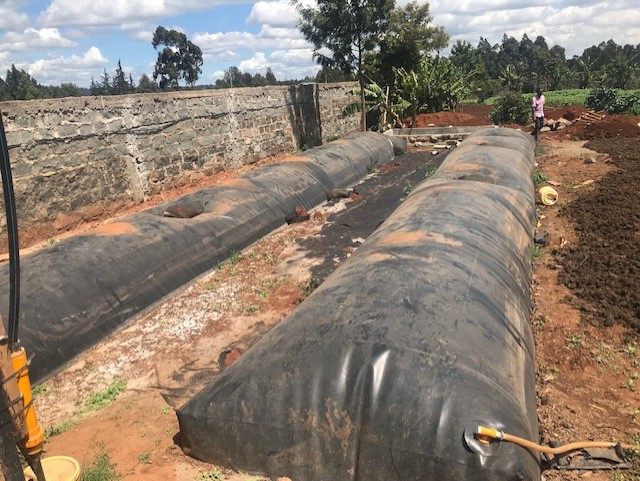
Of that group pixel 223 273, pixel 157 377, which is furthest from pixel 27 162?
pixel 157 377

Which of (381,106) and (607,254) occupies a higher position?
(381,106)

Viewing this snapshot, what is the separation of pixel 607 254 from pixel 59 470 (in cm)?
704

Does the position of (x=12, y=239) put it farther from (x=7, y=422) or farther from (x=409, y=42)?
(x=409, y=42)

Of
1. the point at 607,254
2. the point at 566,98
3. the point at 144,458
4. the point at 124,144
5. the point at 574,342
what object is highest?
the point at 124,144

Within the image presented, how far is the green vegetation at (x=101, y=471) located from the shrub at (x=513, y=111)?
22.0 m

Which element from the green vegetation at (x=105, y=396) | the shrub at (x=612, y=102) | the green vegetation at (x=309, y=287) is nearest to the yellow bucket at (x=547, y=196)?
the green vegetation at (x=309, y=287)

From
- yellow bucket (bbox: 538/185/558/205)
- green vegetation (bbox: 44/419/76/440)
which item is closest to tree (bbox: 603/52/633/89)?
yellow bucket (bbox: 538/185/558/205)

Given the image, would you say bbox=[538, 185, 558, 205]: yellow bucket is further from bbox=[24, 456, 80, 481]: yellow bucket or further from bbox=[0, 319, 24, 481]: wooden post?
bbox=[0, 319, 24, 481]: wooden post

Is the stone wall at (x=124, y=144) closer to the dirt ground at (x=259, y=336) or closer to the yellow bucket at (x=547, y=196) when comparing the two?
the dirt ground at (x=259, y=336)

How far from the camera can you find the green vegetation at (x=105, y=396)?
183 inches

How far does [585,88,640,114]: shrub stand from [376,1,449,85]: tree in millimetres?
8569

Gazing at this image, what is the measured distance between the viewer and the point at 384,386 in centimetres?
299

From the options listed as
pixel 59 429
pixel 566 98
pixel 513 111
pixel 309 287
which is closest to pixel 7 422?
pixel 59 429

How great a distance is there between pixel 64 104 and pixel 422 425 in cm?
913
